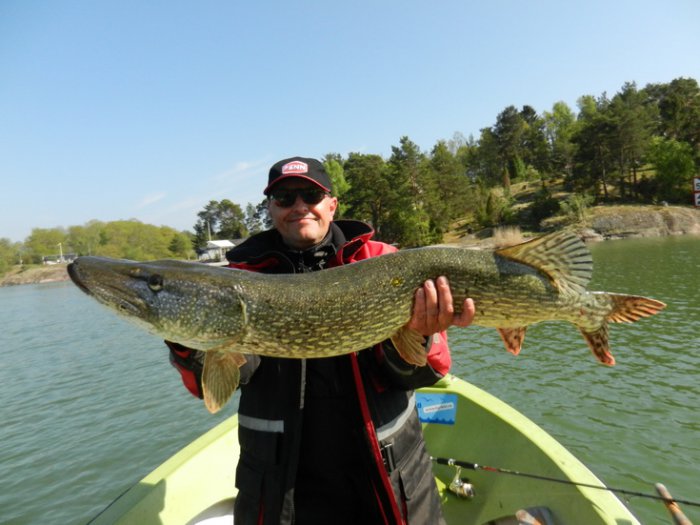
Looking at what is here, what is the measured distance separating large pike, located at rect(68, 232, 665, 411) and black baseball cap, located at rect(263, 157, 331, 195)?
0.64 m

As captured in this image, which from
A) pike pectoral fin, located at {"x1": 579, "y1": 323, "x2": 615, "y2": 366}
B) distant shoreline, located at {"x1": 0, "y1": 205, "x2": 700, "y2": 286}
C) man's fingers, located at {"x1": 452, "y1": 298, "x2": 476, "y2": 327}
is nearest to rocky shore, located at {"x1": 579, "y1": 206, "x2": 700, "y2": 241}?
distant shoreline, located at {"x1": 0, "y1": 205, "x2": 700, "y2": 286}

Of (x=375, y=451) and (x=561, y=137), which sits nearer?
(x=375, y=451)

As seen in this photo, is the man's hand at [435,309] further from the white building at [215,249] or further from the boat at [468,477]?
the white building at [215,249]

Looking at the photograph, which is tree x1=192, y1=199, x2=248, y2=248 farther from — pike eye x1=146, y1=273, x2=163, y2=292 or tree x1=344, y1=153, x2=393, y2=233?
pike eye x1=146, y1=273, x2=163, y2=292

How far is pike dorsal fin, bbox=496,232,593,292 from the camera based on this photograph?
217 centimetres

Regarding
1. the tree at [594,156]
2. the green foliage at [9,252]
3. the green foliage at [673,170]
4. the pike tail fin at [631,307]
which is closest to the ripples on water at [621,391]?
the pike tail fin at [631,307]

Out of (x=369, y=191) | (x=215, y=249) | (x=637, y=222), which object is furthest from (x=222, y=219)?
(x=637, y=222)

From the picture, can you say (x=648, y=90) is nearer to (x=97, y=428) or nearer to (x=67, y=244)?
(x=97, y=428)

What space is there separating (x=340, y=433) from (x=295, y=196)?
135 cm

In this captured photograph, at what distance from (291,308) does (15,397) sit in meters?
11.0

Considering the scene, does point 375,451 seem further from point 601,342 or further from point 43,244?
point 43,244

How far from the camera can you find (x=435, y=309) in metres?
2.03

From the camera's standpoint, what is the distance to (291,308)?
1.99 m

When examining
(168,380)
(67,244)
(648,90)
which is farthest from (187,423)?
(67,244)
